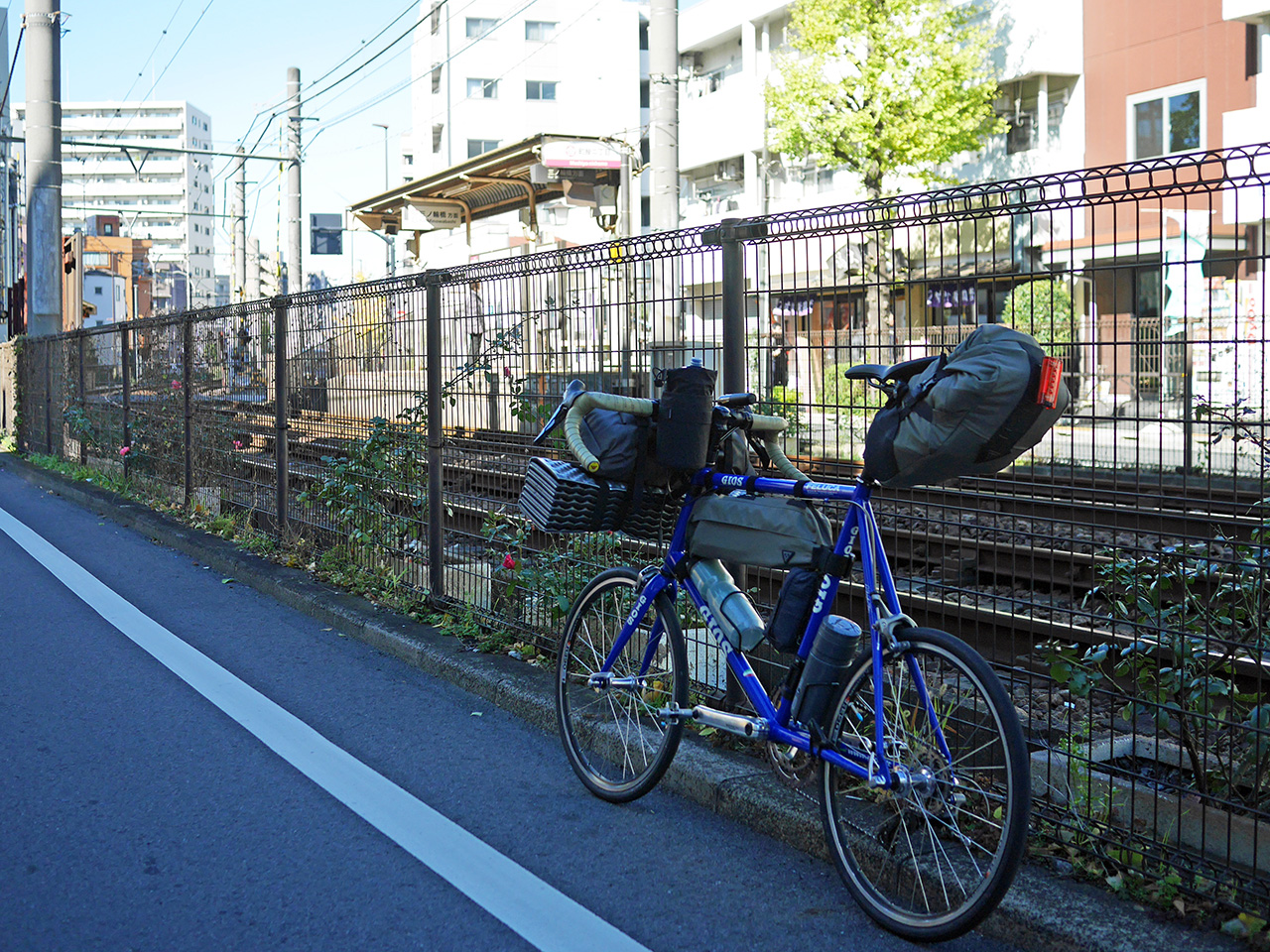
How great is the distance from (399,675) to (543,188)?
1128 cm

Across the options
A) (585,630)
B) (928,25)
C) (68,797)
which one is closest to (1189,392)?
(585,630)

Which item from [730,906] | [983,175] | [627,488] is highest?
[983,175]

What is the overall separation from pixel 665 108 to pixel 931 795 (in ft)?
39.9

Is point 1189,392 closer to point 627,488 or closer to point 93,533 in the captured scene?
point 627,488

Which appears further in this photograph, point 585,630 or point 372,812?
point 585,630

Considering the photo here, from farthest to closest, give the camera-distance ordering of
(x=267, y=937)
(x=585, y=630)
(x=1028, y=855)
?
1. (x=585, y=630)
2. (x=1028, y=855)
3. (x=267, y=937)

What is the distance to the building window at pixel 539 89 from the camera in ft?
186

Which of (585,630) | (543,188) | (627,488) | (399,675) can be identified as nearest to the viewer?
(627,488)

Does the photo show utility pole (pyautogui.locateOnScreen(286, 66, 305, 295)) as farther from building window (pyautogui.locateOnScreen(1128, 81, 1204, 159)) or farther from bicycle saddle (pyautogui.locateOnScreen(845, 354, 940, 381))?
bicycle saddle (pyautogui.locateOnScreen(845, 354, 940, 381))

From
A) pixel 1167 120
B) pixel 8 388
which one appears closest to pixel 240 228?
pixel 8 388

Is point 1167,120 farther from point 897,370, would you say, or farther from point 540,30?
point 540,30

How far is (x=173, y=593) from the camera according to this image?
26.5 feet

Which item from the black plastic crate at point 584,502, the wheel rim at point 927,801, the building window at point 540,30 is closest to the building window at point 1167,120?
the black plastic crate at point 584,502

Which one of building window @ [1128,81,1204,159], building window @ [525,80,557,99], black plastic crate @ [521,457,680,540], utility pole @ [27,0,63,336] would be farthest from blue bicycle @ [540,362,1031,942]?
building window @ [525,80,557,99]
